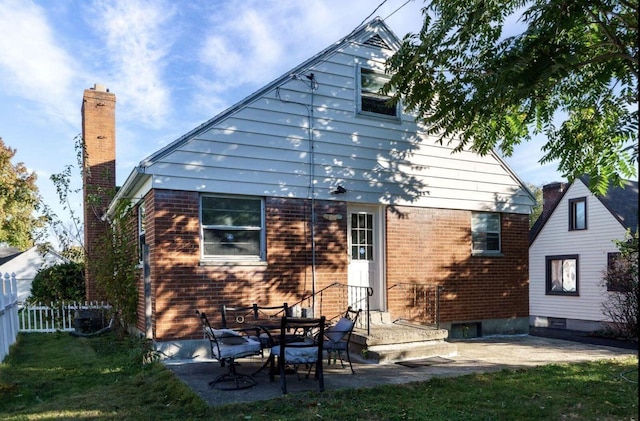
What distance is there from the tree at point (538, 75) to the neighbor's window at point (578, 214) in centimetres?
1037

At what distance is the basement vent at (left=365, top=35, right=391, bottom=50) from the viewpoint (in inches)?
406

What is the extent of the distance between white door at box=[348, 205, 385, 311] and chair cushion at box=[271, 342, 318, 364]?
11.8ft

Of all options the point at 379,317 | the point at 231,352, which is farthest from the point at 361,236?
the point at 231,352

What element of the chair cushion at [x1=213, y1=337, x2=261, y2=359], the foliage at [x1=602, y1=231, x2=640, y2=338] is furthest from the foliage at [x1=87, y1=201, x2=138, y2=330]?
the foliage at [x1=602, y1=231, x2=640, y2=338]

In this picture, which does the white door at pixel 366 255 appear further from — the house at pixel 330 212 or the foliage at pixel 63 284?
the foliage at pixel 63 284

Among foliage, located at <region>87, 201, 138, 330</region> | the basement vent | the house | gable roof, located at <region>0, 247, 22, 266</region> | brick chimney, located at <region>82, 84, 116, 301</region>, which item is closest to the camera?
the house

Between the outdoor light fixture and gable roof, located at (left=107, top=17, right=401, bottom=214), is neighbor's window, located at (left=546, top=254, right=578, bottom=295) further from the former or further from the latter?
the outdoor light fixture

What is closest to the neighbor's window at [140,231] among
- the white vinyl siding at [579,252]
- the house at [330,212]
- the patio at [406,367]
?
the house at [330,212]

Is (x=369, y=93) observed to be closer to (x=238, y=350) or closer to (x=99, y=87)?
(x=238, y=350)

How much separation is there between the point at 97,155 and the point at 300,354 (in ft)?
35.8

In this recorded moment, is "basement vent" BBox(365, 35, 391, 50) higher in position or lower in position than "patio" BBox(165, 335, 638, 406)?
higher

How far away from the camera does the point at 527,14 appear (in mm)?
6629

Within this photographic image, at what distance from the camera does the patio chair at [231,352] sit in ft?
20.7

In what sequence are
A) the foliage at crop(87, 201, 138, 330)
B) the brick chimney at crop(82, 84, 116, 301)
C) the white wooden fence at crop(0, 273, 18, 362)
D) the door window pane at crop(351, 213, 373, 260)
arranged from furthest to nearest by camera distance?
the brick chimney at crop(82, 84, 116, 301)
the foliage at crop(87, 201, 138, 330)
the door window pane at crop(351, 213, 373, 260)
the white wooden fence at crop(0, 273, 18, 362)
